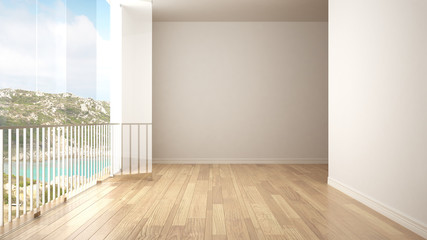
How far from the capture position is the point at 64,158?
3.44 meters

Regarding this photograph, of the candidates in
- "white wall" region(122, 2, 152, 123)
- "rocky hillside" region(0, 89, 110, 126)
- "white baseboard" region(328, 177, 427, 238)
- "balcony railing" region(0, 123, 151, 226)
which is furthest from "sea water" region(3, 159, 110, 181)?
"white baseboard" region(328, 177, 427, 238)

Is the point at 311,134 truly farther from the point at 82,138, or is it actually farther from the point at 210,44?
the point at 82,138

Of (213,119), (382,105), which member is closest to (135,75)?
(213,119)

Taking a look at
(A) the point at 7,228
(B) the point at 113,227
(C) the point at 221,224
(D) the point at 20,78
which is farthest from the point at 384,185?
(D) the point at 20,78

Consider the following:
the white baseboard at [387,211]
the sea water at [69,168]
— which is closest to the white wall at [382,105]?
the white baseboard at [387,211]

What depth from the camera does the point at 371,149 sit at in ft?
10.2

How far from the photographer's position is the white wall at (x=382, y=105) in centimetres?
239

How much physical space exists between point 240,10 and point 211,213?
12.8ft

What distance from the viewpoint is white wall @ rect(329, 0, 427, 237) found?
94.3 inches

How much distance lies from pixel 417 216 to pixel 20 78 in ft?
11.4

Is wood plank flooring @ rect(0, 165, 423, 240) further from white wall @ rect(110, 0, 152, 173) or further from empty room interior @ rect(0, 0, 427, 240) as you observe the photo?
→ white wall @ rect(110, 0, 152, 173)

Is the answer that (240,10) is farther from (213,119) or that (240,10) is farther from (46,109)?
(46,109)

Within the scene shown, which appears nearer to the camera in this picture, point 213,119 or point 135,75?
point 135,75

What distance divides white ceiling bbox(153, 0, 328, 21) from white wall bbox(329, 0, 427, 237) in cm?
144
